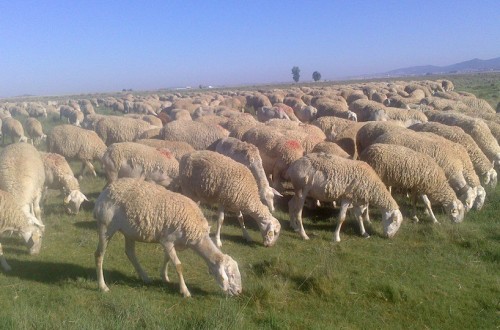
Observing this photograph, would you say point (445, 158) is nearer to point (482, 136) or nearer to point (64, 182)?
point (482, 136)

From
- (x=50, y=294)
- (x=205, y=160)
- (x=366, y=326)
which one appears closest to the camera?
(x=366, y=326)

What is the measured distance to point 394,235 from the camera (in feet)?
30.4

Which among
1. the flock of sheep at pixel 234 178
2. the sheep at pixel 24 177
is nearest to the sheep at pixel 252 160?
the flock of sheep at pixel 234 178

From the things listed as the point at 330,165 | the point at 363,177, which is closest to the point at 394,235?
the point at 363,177

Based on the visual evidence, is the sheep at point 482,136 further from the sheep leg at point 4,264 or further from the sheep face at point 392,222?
the sheep leg at point 4,264

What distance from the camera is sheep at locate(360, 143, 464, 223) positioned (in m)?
10.1

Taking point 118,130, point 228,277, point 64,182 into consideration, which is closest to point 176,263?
point 228,277

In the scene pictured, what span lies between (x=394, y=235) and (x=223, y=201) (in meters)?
3.56

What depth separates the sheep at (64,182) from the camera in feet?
34.0

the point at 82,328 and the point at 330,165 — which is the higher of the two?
the point at 330,165

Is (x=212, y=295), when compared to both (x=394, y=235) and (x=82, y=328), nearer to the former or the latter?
(x=82, y=328)

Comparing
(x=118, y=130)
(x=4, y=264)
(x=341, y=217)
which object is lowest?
(x=341, y=217)

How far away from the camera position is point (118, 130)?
1683cm

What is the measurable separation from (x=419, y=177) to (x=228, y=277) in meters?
5.56
